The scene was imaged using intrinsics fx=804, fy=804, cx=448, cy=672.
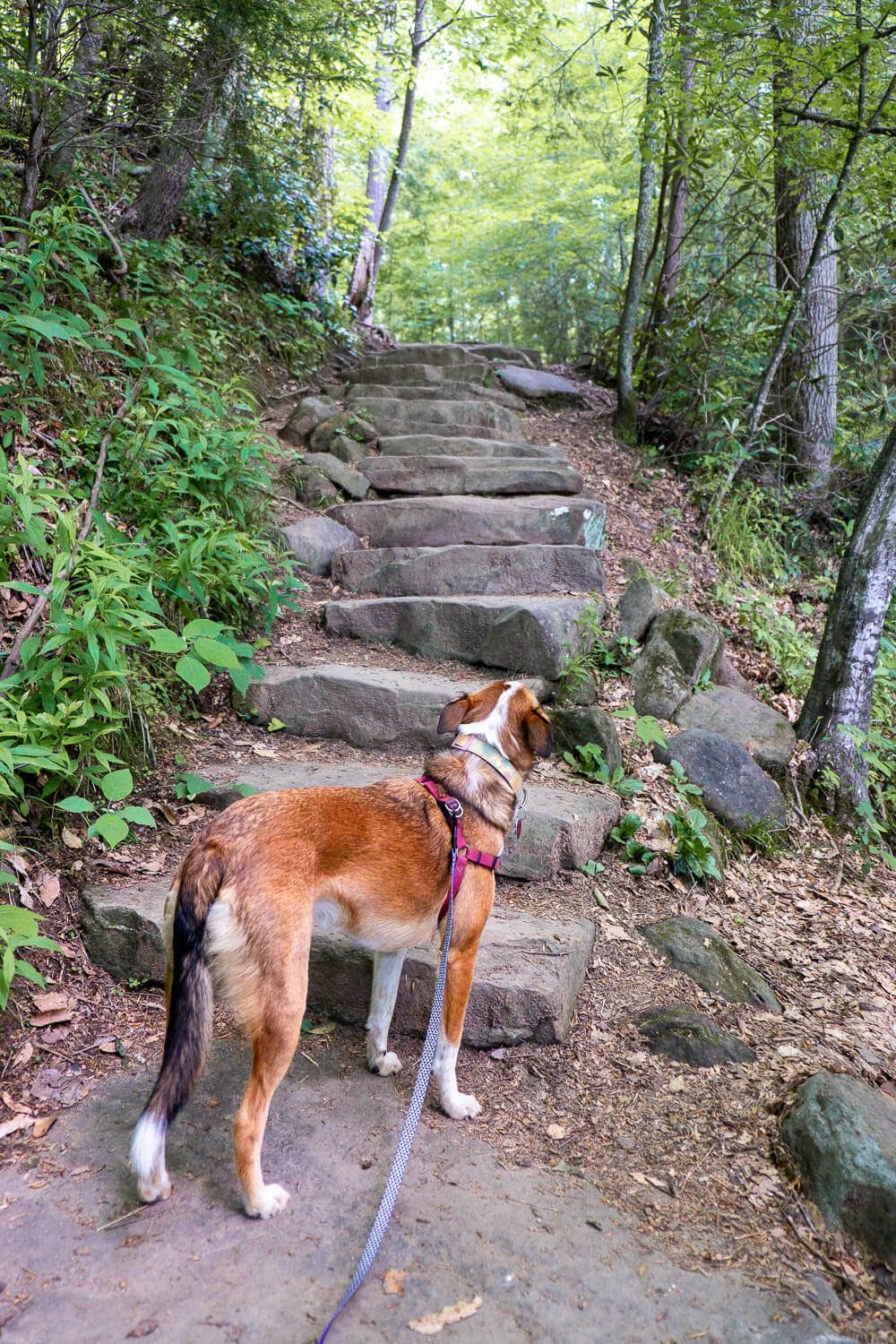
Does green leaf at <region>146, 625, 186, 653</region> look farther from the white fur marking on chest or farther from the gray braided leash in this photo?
the gray braided leash

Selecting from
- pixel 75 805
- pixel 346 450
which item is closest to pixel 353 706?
pixel 75 805

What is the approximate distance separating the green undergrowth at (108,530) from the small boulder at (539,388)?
16.0ft

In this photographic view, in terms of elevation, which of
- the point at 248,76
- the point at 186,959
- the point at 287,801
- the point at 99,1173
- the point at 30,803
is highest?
the point at 248,76

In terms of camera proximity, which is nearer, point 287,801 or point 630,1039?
point 287,801

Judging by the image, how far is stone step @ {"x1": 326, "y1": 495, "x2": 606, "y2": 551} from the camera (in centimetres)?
694

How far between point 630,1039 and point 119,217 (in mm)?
8287

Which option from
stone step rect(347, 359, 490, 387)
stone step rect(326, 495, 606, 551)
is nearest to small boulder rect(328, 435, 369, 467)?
stone step rect(326, 495, 606, 551)

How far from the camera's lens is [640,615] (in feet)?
19.7

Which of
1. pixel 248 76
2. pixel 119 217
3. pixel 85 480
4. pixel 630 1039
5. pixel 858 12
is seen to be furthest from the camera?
pixel 119 217

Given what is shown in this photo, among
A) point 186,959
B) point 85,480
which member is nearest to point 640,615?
point 85,480

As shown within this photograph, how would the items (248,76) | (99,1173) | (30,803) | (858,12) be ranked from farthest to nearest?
(248,76) → (858,12) → (30,803) → (99,1173)

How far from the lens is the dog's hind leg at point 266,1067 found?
2369mm

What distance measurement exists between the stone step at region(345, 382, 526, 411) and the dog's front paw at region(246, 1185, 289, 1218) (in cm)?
864

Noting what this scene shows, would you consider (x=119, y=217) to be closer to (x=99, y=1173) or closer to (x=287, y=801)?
(x=287, y=801)
